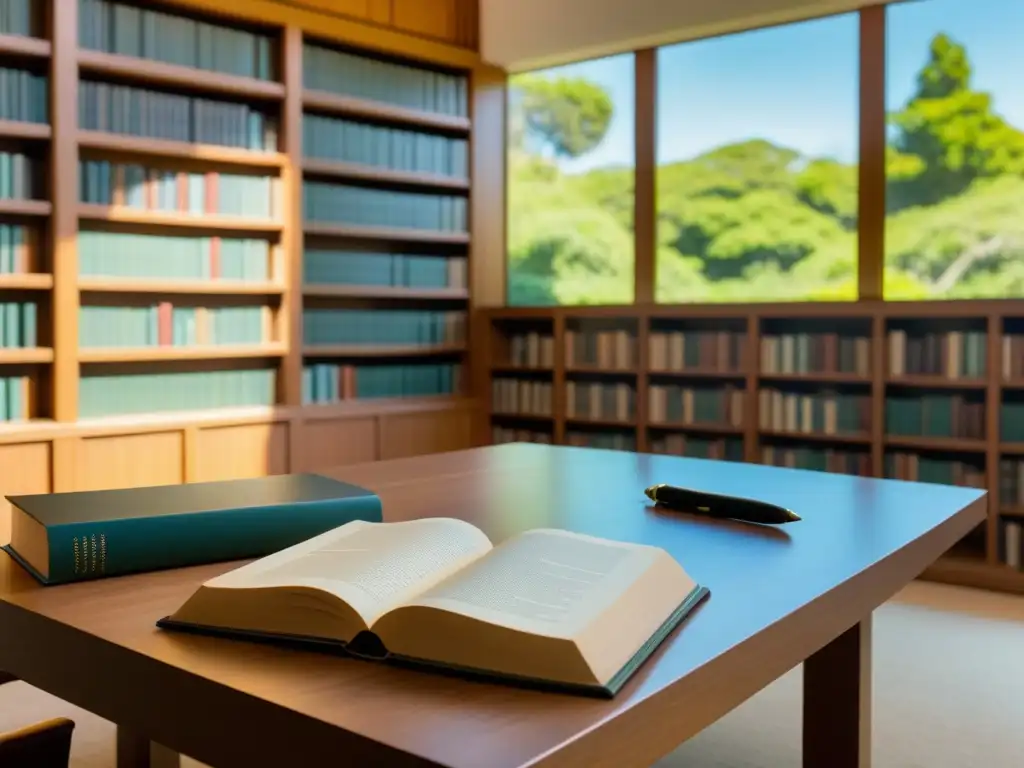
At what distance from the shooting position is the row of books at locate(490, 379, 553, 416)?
528cm

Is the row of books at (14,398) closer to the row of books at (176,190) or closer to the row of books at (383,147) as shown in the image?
the row of books at (176,190)

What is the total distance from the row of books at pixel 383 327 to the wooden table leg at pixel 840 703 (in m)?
3.64

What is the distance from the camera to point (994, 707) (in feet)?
8.73

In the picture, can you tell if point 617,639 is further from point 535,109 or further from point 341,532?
point 535,109

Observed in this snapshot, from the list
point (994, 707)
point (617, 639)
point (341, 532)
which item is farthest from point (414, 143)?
point (617, 639)

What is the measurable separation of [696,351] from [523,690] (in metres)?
4.12

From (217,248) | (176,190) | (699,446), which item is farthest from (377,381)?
(699,446)

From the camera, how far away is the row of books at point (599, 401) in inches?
197

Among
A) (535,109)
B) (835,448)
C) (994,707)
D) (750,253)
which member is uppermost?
(535,109)

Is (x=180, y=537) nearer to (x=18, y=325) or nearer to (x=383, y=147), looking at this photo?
(x=18, y=325)

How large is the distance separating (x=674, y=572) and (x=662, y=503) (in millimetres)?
599

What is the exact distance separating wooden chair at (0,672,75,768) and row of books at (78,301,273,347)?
126 inches

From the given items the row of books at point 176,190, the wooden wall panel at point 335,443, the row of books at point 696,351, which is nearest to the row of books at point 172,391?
the wooden wall panel at point 335,443

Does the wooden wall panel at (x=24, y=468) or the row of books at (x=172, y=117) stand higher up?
the row of books at (x=172, y=117)
